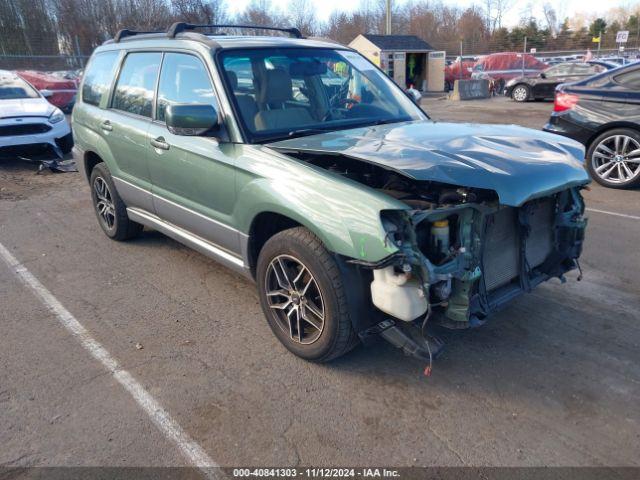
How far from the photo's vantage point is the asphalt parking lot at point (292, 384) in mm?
2629

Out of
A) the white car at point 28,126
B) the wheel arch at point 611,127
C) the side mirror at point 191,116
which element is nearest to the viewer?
the side mirror at point 191,116

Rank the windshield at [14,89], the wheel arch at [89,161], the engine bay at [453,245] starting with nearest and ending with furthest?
the engine bay at [453,245], the wheel arch at [89,161], the windshield at [14,89]

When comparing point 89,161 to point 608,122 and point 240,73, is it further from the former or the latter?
point 608,122

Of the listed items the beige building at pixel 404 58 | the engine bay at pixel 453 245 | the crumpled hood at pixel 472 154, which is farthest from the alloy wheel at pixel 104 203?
the beige building at pixel 404 58

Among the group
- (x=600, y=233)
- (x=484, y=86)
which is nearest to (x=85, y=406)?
(x=600, y=233)

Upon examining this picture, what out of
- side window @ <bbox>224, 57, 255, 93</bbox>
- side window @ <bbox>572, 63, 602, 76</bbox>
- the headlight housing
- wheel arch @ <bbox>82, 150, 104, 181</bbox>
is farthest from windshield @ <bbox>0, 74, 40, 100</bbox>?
side window @ <bbox>572, 63, 602, 76</bbox>

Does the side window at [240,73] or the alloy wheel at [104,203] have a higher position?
the side window at [240,73]

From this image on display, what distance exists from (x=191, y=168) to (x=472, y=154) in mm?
2028

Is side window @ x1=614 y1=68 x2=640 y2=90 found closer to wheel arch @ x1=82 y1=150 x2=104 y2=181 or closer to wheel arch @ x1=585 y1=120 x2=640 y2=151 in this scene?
wheel arch @ x1=585 y1=120 x2=640 y2=151

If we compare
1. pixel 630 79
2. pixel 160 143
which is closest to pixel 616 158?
pixel 630 79

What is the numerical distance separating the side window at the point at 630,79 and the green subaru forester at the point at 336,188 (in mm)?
4470

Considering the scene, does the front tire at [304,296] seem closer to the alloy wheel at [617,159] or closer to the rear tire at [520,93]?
the alloy wheel at [617,159]

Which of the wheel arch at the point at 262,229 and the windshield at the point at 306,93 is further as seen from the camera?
the windshield at the point at 306,93

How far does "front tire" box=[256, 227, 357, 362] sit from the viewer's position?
296cm
